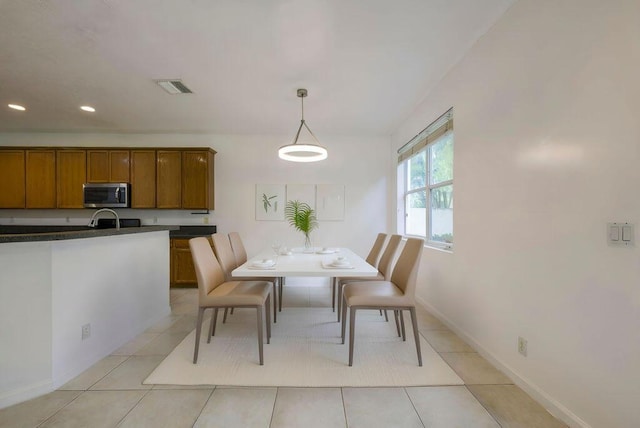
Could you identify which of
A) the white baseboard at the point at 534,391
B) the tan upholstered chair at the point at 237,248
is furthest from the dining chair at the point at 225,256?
the white baseboard at the point at 534,391

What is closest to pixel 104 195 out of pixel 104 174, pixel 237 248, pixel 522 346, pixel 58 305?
pixel 104 174

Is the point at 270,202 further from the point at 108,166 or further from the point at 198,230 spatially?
the point at 108,166

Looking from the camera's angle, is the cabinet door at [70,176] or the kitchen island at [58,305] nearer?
the kitchen island at [58,305]

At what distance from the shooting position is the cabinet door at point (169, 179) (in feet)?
14.5

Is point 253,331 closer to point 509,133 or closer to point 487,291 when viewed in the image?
point 487,291

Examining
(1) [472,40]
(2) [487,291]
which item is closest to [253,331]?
(2) [487,291]

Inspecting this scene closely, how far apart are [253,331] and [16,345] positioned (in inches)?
64.1

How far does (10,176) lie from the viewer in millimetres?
4320

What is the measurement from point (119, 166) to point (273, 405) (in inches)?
177

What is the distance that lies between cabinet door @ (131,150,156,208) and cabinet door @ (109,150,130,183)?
10 cm

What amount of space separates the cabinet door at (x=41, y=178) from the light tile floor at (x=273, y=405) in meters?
3.86

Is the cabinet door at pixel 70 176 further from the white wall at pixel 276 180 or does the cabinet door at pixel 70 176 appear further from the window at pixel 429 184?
the window at pixel 429 184

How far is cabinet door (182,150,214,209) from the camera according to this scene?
4445mm

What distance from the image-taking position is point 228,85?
9.77 feet
